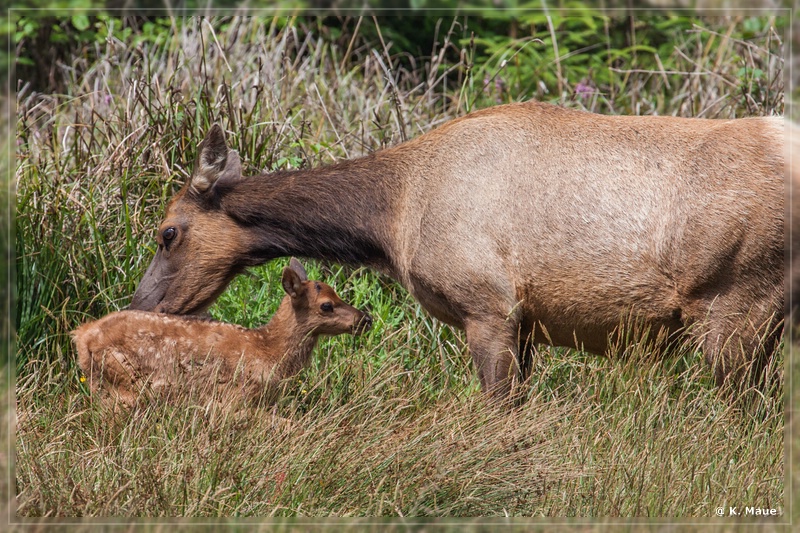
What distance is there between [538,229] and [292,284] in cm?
156

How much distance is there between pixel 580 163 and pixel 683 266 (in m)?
0.80

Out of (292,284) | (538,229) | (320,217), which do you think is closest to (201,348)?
(292,284)

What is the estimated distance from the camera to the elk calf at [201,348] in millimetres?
5652

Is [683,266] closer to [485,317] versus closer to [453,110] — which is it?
[485,317]

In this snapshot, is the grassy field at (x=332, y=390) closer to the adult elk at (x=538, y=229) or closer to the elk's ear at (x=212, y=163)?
the adult elk at (x=538, y=229)

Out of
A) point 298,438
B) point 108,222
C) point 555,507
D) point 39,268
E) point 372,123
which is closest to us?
point 555,507

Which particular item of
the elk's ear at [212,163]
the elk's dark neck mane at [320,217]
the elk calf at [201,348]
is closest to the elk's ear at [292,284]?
the elk calf at [201,348]

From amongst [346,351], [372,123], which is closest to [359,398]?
[346,351]

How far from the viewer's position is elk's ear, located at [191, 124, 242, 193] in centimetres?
584

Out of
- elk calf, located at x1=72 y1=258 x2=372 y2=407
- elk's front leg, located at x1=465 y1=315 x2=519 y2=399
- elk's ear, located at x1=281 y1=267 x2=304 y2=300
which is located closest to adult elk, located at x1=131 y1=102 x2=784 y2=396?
elk's front leg, located at x1=465 y1=315 x2=519 y2=399

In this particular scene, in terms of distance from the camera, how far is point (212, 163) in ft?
19.4

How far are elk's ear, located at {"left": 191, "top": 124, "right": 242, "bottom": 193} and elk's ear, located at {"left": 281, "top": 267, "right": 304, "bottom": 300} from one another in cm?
68

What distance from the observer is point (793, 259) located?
16.5 ft

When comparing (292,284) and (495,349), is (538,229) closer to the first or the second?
(495,349)
